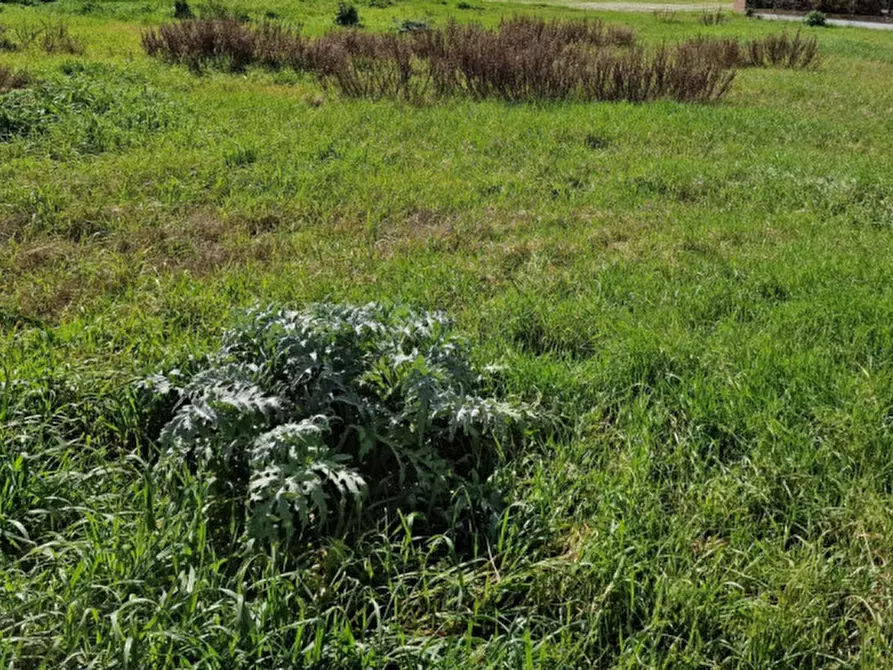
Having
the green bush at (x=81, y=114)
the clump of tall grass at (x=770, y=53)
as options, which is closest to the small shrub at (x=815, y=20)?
the clump of tall grass at (x=770, y=53)

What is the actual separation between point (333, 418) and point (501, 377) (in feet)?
3.66

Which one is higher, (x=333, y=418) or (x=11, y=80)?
(x=11, y=80)

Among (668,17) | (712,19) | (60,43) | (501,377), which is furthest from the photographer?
(668,17)

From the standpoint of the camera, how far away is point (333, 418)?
2967 millimetres

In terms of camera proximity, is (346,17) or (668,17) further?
(668,17)

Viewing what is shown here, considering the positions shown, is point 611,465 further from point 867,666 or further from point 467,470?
point 867,666

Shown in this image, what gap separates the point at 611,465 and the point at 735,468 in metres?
0.54

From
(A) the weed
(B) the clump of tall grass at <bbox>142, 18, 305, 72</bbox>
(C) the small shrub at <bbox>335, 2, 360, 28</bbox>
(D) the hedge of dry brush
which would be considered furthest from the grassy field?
(C) the small shrub at <bbox>335, 2, 360, 28</bbox>

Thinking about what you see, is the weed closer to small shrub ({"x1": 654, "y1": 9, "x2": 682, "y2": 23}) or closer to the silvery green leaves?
the silvery green leaves

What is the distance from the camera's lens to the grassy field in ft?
7.64

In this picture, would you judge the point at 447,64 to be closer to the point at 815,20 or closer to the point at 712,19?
the point at 712,19

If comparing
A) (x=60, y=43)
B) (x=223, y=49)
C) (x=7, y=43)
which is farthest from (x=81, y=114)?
(x=7, y=43)

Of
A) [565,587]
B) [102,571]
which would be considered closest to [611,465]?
A: [565,587]

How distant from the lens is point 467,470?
10.4ft
